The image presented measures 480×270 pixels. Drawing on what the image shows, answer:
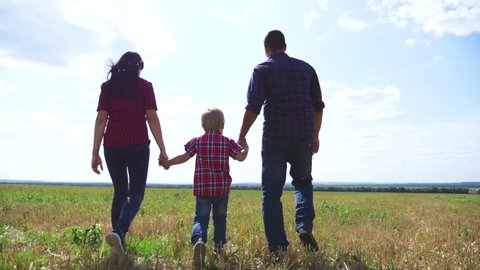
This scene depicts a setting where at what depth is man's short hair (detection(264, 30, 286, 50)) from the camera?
17.8 feet

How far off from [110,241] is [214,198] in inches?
47.5

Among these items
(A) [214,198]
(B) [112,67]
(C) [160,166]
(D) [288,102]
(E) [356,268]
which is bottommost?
(E) [356,268]

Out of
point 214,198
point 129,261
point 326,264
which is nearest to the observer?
point 129,261

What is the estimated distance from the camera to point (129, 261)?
13.9 ft

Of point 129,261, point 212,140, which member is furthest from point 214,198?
point 129,261

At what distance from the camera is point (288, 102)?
5.14 metres

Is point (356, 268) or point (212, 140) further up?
point (212, 140)

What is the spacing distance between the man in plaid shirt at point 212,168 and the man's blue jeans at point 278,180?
318mm

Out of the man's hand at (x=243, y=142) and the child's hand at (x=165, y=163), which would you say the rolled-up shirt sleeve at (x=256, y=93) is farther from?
the child's hand at (x=165, y=163)

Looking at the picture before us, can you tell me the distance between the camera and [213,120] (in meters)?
5.04

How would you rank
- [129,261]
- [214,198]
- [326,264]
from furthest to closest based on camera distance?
[214,198] → [326,264] → [129,261]

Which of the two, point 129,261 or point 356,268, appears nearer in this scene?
point 129,261

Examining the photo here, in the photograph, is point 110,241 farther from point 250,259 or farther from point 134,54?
point 134,54

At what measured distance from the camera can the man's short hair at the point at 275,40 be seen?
17.8 feet
